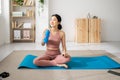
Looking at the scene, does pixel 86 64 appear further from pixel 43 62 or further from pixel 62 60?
pixel 43 62

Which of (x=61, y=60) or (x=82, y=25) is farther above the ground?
(x=82, y=25)

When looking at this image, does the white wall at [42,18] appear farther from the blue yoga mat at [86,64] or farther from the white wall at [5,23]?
the blue yoga mat at [86,64]

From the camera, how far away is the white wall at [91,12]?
307 inches

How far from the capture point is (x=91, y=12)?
7930 mm

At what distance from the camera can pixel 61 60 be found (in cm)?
354

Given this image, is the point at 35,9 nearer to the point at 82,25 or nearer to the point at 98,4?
the point at 82,25

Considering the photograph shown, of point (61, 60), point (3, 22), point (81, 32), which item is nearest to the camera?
point (61, 60)

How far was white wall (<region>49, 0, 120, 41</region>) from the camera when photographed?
7801mm

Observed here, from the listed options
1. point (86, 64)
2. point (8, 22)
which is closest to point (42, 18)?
point (8, 22)

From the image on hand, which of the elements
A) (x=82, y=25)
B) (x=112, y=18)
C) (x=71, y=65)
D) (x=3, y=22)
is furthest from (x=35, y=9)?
(x=71, y=65)

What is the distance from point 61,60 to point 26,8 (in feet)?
14.9

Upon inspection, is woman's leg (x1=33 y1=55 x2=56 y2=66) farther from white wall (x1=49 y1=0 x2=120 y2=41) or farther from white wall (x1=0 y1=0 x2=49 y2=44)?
white wall (x1=49 y1=0 x2=120 y2=41)

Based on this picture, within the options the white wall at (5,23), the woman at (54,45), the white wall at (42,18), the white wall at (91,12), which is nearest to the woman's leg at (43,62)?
the woman at (54,45)

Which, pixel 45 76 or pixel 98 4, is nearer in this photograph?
pixel 45 76
